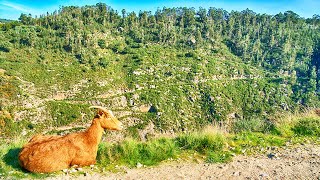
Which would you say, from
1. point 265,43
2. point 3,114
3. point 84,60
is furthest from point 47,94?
point 265,43

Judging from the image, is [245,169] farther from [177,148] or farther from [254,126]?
[254,126]

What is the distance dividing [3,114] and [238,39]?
324 feet

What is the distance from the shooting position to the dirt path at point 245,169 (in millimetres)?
7246

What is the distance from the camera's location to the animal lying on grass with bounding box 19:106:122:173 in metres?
7.40

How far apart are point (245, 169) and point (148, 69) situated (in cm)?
11094

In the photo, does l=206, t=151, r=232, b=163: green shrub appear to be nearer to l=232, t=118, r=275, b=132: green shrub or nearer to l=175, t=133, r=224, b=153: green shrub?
l=175, t=133, r=224, b=153: green shrub

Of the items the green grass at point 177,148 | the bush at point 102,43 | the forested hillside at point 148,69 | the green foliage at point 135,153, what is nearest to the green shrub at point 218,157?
the green grass at point 177,148

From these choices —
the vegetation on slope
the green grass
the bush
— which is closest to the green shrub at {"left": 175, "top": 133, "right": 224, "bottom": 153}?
the green grass

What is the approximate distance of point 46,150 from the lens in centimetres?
769

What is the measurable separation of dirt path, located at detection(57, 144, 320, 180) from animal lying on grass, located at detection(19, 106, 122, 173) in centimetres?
70

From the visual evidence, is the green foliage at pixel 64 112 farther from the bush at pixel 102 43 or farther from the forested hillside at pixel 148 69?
the bush at pixel 102 43

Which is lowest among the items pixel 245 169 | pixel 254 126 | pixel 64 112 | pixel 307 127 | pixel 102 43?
pixel 64 112

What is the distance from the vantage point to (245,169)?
760cm

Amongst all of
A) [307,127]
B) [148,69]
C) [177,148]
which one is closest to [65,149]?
[177,148]
